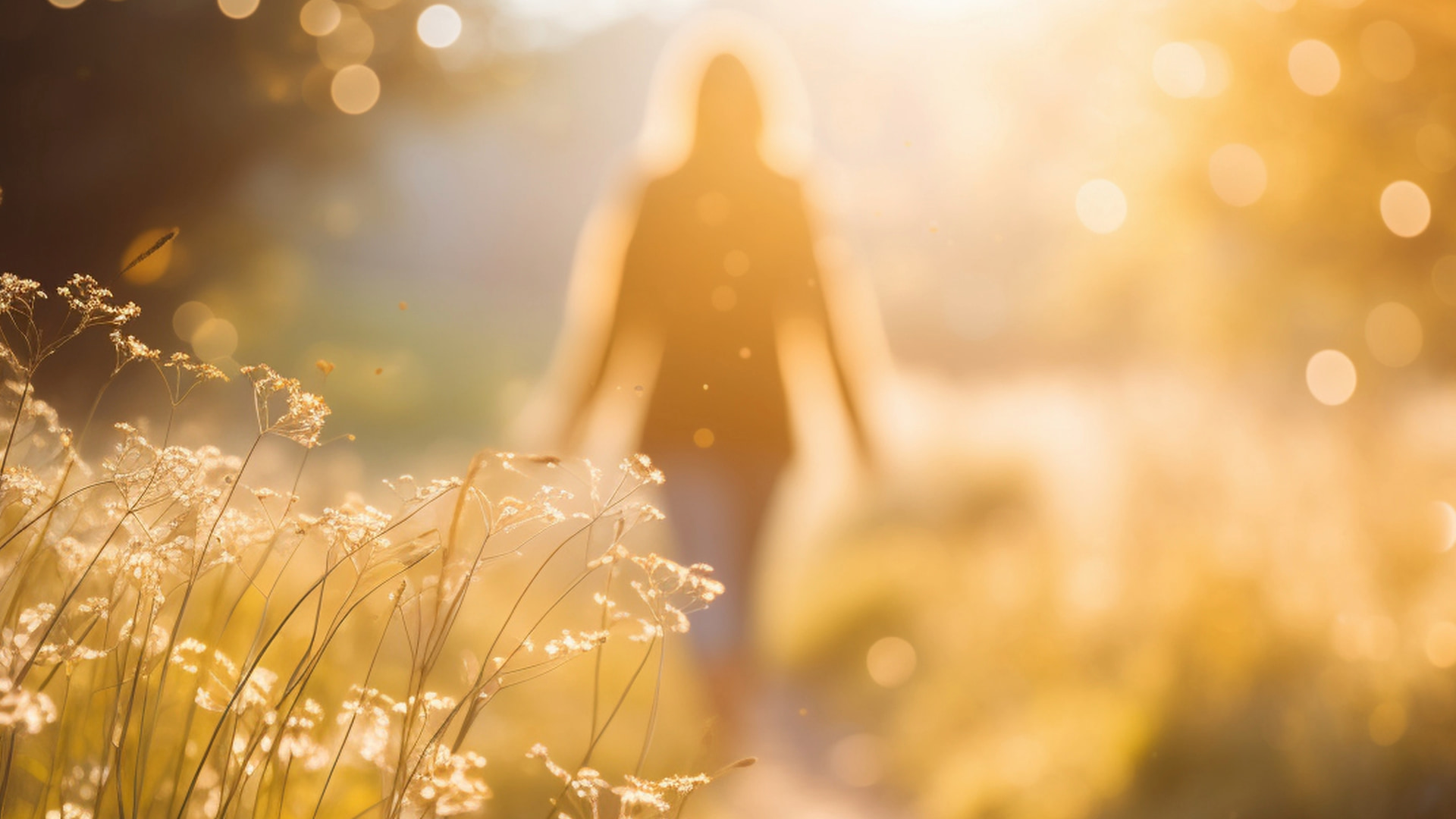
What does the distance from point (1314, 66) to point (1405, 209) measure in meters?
0.56

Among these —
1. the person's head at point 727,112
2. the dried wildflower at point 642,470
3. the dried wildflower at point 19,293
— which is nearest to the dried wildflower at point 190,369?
the dried wildflower at point 19,293

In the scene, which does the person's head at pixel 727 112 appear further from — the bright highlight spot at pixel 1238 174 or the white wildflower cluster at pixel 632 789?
the white wildflower cluster at pixel 632 789

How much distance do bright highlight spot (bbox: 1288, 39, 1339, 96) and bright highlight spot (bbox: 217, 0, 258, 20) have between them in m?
3.24

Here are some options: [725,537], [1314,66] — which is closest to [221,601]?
[725,537]

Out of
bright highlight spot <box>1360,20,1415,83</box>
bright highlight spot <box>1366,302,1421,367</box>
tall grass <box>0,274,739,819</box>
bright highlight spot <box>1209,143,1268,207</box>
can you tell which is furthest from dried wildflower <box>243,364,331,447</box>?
bright highlight spot <box>1366,302,1421,367</box>

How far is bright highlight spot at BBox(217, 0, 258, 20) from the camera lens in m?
2.30

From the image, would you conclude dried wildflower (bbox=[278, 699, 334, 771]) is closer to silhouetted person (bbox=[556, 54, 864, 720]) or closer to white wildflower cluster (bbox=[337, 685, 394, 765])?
white wildflower cluster (bbox=[337, 685, 394, 765])

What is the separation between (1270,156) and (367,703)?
307 centimetres

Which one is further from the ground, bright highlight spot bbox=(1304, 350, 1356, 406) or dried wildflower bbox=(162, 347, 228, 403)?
bright highlight spot bbox=(1304, 350, 1356, 406)

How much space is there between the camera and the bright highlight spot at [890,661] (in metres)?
2.23

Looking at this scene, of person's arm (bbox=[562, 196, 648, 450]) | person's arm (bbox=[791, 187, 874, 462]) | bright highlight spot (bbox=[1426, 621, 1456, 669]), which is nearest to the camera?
bright highlight spot (bbox=[1426, 621, 1456, 669])

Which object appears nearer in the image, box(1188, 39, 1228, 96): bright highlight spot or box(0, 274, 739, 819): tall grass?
box(0, 274, 739, 819): tall grass

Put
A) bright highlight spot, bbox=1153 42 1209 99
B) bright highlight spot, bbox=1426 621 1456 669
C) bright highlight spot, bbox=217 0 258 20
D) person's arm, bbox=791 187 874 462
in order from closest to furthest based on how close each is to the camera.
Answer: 1. bright highlight spot, bbox=1426 621 1456 669
2. bright highlight spot, bbox=217 0 258 20
3. person's arm, bbox=791 187 874 462
4. bright highlight spot, bbox=1153 42 1209 99

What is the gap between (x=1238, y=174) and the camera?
2.61 meters
